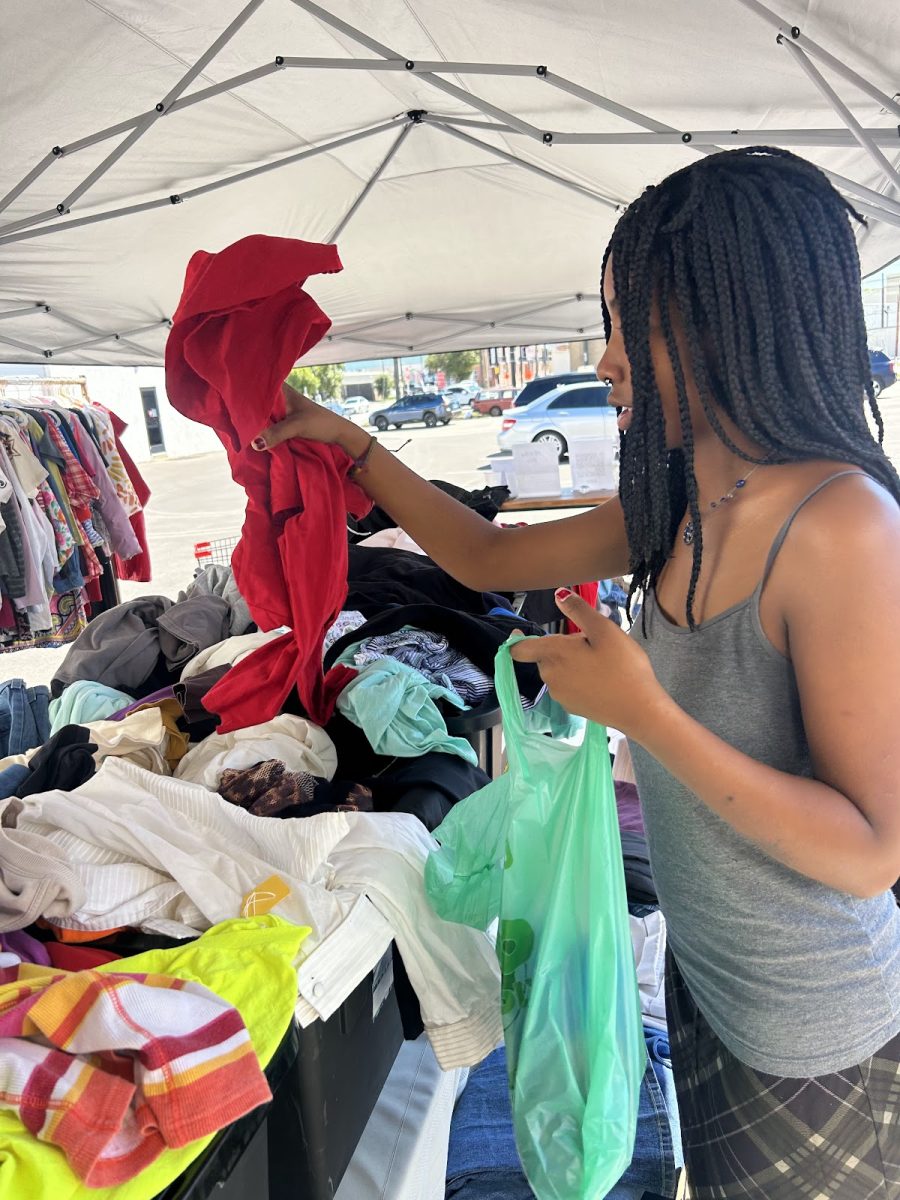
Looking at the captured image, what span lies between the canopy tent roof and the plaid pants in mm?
2249

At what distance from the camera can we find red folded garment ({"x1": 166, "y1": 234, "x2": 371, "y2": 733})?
4.14 feet

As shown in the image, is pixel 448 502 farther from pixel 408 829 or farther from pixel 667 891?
pixel 667 891

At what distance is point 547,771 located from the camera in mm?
1165

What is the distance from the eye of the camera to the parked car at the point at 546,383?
12.2 meters

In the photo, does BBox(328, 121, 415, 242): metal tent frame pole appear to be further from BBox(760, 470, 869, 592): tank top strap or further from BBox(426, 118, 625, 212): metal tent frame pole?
BBox(760, 470, 869, 592): tank top strap

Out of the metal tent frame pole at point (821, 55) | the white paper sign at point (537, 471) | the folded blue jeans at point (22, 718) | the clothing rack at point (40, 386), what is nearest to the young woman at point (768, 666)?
the metal tent frame pole at point (821, 55)

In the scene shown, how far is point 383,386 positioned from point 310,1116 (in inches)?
1069

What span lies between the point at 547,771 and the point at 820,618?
51 cm

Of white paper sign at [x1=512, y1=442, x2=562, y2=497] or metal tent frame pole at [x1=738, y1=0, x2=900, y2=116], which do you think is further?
white paper sign at [x1=512, y1=442, x2=562, y2=497]

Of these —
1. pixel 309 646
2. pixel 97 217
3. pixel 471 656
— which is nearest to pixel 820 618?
pixel 309 646

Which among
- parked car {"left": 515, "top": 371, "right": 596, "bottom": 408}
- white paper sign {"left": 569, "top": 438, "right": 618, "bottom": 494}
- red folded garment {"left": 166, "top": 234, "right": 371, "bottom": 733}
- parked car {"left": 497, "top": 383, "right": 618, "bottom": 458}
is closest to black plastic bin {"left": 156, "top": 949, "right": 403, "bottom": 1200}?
red folded garment {"left": 166, "top": 234, "right": 371, "bottom": 733}

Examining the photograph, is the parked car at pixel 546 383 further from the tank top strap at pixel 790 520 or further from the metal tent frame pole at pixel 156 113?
the tank top strap at pixel 790 520

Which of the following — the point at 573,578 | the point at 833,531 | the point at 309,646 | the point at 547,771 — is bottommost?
the point at 547,771

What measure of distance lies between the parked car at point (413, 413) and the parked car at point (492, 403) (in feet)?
6.62
